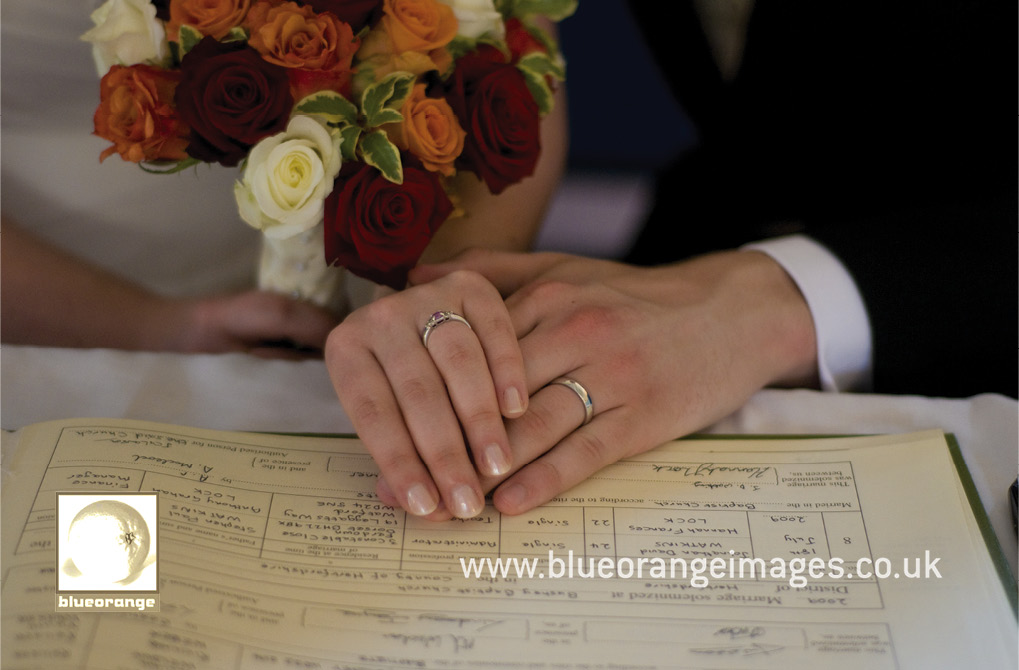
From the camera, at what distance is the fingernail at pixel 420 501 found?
24.0 inches

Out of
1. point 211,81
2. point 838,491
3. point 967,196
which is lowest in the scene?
point 838,491

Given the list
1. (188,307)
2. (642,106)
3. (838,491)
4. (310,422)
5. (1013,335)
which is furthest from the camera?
(642,106)

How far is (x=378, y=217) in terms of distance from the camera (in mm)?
659

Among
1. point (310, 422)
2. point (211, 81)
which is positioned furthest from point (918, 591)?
point (211, 81)

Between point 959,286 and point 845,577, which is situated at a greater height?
point 959,286

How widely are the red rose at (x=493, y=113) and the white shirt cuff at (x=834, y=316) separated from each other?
14.3 inches

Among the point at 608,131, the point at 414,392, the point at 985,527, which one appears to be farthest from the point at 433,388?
the point at 608,131

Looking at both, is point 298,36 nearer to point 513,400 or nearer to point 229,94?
point 229,94

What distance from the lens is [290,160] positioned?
63cm

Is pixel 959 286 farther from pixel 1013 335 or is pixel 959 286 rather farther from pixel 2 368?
pixel 2 368

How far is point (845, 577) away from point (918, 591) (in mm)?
52

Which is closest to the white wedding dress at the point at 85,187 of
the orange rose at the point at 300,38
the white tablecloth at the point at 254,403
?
the white tablecloth at the point at 254,403

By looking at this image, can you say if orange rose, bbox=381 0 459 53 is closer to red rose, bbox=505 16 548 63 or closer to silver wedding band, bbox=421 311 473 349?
red rose, bbox=505 16 548 63

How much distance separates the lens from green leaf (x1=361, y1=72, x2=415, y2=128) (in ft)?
2.13
